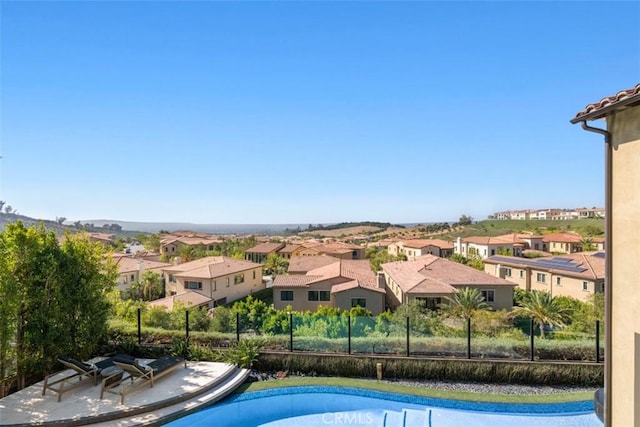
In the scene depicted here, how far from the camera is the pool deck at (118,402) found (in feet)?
29.1

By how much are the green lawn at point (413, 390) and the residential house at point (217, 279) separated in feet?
78.9

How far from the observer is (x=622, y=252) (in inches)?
169

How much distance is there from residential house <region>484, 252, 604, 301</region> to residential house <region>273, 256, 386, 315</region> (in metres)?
16.6

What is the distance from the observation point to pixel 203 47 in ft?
54.5

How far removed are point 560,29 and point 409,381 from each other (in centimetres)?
1379

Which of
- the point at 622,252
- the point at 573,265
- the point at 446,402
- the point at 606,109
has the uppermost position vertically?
the point at 606,109

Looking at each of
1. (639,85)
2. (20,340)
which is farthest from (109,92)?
(639,85)

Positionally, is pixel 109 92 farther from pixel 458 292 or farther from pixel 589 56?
pixel 458 292

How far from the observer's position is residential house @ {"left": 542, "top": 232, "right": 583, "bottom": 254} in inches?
2504

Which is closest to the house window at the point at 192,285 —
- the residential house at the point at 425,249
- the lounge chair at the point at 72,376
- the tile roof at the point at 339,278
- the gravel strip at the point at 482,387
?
the tile roof at the point at 339,278

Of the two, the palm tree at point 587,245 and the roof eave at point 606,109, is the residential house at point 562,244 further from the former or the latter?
the roof eave at point 606,109

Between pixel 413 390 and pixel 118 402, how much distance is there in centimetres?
844

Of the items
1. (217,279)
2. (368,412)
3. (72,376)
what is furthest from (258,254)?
(368,412)

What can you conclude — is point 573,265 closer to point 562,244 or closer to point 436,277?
point 436,277
